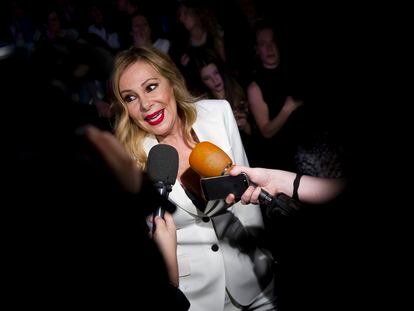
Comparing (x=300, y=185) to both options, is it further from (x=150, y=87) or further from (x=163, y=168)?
(x=150, y=87)

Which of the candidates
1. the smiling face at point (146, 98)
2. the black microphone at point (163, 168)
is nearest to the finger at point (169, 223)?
the black microphone at point (163, 168)

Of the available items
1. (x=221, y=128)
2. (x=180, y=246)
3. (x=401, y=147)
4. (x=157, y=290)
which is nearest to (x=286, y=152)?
(x=221, y=128)

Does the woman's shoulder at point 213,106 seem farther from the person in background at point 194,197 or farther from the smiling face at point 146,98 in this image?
the smiling face at point 146,98

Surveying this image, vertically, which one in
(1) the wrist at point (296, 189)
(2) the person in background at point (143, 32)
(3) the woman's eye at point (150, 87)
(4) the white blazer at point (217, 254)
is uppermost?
(2) the person in background at point (143, 32)

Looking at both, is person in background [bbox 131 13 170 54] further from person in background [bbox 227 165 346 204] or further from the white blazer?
person in background [bbox 227 165 346 204]

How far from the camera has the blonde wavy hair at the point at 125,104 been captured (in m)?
2.07

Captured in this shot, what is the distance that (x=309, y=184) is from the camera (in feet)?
6.14

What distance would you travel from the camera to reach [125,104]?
6.86 feet

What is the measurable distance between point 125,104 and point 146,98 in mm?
139

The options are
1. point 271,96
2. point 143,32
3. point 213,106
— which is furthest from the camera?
point 143,32

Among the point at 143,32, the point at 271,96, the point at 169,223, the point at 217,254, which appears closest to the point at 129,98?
the point at 169,223

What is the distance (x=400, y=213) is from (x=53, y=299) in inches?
62.1

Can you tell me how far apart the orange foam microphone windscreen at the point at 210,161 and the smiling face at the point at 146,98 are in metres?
0.45

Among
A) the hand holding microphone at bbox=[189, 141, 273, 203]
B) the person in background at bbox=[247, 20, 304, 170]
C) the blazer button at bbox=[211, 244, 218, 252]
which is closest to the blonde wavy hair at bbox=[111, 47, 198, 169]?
the hand holding microphone at bbox=[189, 141, 273, 203]
